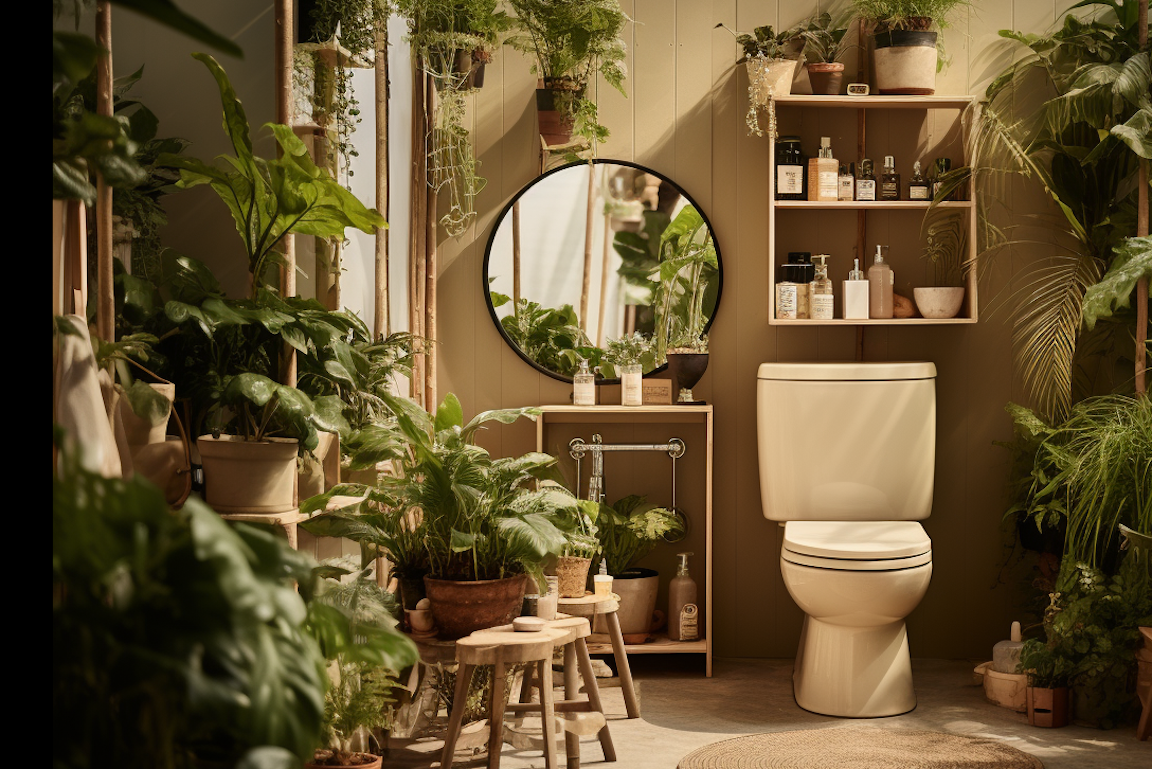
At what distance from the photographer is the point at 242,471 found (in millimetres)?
2031

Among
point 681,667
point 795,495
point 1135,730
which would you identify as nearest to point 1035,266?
point 795,495

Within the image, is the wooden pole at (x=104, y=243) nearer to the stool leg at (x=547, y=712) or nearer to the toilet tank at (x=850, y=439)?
the stool leg at (x=547, y=712)

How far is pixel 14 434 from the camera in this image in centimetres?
101

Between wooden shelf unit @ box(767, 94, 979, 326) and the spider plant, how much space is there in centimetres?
11

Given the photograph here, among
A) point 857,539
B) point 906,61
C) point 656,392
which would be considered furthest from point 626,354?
point 906,61

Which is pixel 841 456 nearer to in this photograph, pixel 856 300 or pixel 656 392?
pixel 856 300

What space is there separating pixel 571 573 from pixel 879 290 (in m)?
1.31

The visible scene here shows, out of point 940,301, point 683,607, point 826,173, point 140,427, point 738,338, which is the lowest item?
point 683,607

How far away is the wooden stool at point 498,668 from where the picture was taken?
2453mm

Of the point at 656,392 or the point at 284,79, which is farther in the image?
the point at 656,392

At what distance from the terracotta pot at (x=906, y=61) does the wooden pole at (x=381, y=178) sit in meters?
1.49

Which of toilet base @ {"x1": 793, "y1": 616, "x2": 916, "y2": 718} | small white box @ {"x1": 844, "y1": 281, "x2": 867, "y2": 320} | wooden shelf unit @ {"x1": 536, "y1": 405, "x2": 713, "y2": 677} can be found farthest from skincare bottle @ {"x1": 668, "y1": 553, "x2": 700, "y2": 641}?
small white box @ {"x1": 844, "y1": 281, "x2": 867, "y2": 320}

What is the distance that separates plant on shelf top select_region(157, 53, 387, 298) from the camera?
1.95 metres

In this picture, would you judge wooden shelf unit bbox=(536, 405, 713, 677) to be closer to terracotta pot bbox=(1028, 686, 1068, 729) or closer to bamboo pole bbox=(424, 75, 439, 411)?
bamboo pole bbox=(424, 75, 439, 411)
